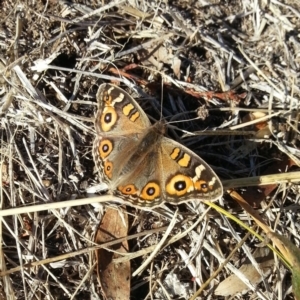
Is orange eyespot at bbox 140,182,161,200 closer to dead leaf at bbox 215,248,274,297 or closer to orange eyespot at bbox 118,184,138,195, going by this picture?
orange eyespot at bbox 118,184,138,195

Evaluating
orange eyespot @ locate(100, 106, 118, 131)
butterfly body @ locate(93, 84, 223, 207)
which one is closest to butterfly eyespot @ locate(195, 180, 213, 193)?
butterfly body @ locate(93, 84, 223, 207)

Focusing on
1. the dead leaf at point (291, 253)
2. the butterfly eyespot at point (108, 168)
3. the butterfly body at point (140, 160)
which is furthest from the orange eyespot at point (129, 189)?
the dead leaf at point (291, 253)

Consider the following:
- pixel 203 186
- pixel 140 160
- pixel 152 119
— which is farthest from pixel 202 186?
pixel 152 119

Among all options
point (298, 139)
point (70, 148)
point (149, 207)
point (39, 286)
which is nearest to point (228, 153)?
point (298, 139)

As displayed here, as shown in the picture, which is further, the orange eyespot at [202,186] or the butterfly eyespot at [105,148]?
the butterfly eyespot at [105,148]

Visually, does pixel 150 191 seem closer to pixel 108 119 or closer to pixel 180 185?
pixel 180 185

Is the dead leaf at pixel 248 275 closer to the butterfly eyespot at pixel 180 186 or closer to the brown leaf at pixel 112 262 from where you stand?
the brown leaf at pixel 112 262
